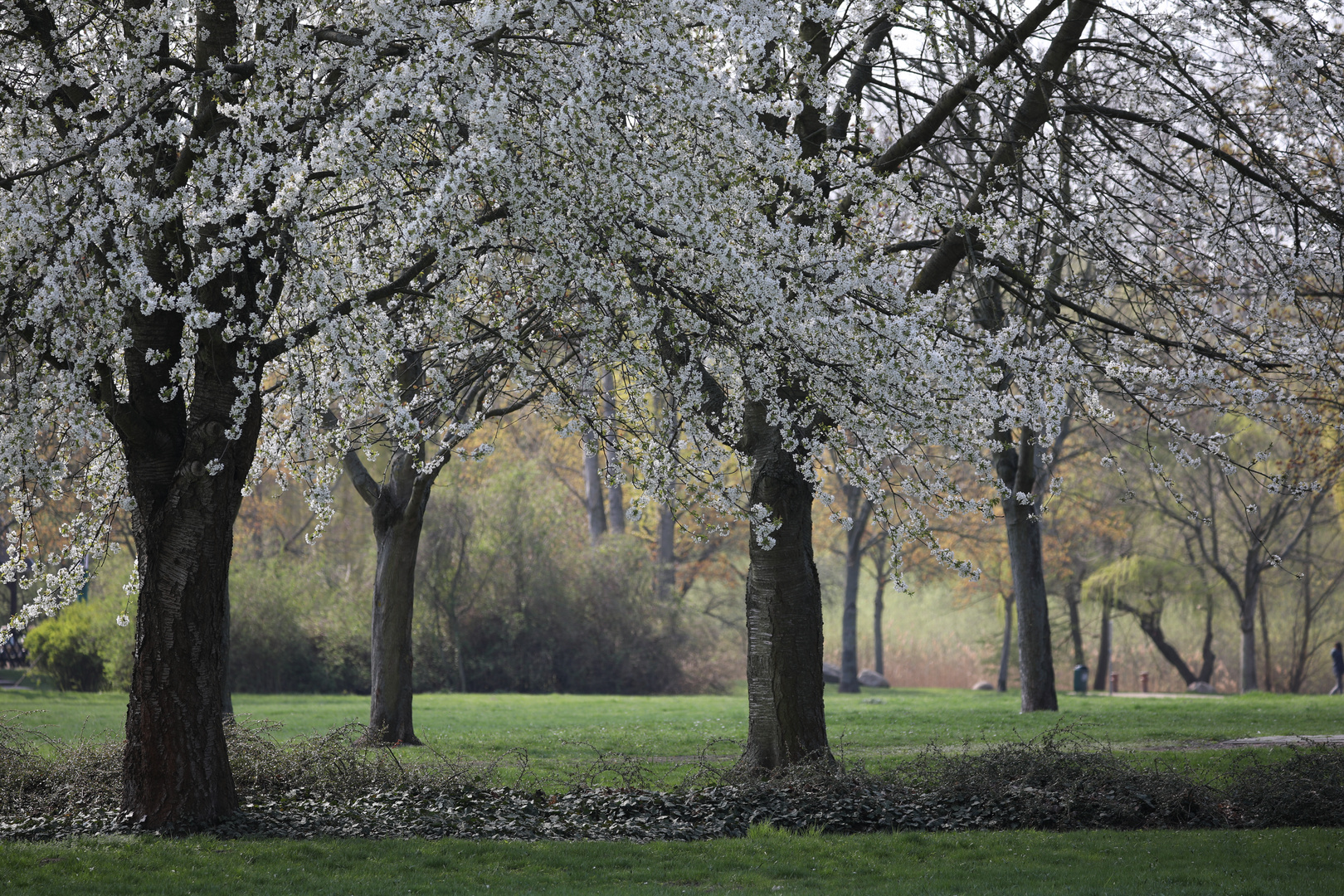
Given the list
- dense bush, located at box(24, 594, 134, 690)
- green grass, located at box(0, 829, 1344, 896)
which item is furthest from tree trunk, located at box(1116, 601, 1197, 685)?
dense bush, located at box(24, 594, 134, 690)

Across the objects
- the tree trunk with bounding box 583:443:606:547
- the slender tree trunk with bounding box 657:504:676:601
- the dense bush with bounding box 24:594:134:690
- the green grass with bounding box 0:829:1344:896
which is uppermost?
the tree trunk with bounding box 583:443:606:547

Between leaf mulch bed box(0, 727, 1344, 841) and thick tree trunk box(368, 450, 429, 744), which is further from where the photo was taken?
thick tree trunk box(368, 450, 429, 744)

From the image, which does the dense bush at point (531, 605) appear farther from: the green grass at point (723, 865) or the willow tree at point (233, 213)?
the green grass at point (723, 865)

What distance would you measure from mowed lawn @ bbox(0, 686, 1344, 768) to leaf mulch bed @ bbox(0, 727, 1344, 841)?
167cm

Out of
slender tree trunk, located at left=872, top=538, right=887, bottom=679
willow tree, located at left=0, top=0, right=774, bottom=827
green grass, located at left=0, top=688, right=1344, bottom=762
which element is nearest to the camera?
willow tree, located at left=0, top=0, right=774, bottom=827

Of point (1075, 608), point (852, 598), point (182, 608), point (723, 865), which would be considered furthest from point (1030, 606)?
point (1075, 608)

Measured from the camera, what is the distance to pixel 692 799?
334 inches

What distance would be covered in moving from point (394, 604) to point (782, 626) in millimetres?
5602

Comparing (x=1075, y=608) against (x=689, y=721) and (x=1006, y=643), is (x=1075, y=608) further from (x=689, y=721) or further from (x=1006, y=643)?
(x=689, y=721)

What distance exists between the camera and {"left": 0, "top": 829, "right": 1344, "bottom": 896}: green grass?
6078 millimetres

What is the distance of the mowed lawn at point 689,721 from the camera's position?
12688 millimetres

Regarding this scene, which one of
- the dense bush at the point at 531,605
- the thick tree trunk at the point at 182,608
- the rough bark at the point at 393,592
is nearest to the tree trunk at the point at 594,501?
the dense bush at the point at 531,605

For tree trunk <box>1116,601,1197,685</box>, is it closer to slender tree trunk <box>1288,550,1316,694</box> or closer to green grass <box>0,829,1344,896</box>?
slender tree trunk <box>1288,550,1316,694</box>

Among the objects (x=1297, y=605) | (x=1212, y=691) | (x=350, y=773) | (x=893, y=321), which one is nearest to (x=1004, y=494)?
(x=893, y=321)
